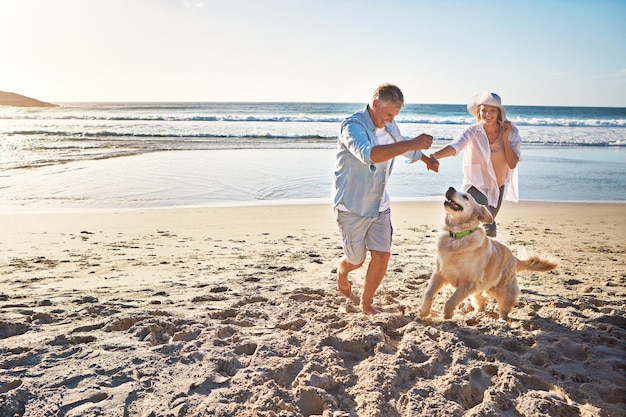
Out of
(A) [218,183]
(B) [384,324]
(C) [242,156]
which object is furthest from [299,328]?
(C) [242,156]

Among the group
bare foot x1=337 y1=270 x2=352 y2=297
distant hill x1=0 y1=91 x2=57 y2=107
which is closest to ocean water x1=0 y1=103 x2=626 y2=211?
bare foot x1=337 y1=270 x2=352 y2=297

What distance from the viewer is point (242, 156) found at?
15922mm

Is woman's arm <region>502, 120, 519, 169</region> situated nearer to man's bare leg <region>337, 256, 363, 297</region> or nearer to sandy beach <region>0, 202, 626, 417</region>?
sandy beach <region>0, 202, 626, 417</region>

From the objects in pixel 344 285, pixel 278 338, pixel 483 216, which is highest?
pixel 483 216

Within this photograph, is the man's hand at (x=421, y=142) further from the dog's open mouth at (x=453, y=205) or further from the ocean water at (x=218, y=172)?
the ocean water at (x=218, y=172)

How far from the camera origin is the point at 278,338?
355 centimetres

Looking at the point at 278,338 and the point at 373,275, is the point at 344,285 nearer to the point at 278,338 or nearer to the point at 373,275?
the point at 373,275

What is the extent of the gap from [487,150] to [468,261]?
3.65 feet

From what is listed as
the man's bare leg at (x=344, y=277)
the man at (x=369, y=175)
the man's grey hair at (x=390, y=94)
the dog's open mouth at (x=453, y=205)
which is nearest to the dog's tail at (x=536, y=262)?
the dog's open mouth at (x=453, y=205)

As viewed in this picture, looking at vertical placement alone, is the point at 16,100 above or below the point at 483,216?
above

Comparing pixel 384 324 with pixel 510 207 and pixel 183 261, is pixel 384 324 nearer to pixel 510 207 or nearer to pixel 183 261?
pixel 183 261

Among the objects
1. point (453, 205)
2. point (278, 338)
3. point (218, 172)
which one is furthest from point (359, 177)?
point (218, 172)

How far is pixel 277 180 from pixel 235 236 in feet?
16.0

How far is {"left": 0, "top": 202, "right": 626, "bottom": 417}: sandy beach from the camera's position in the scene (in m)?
2.83
